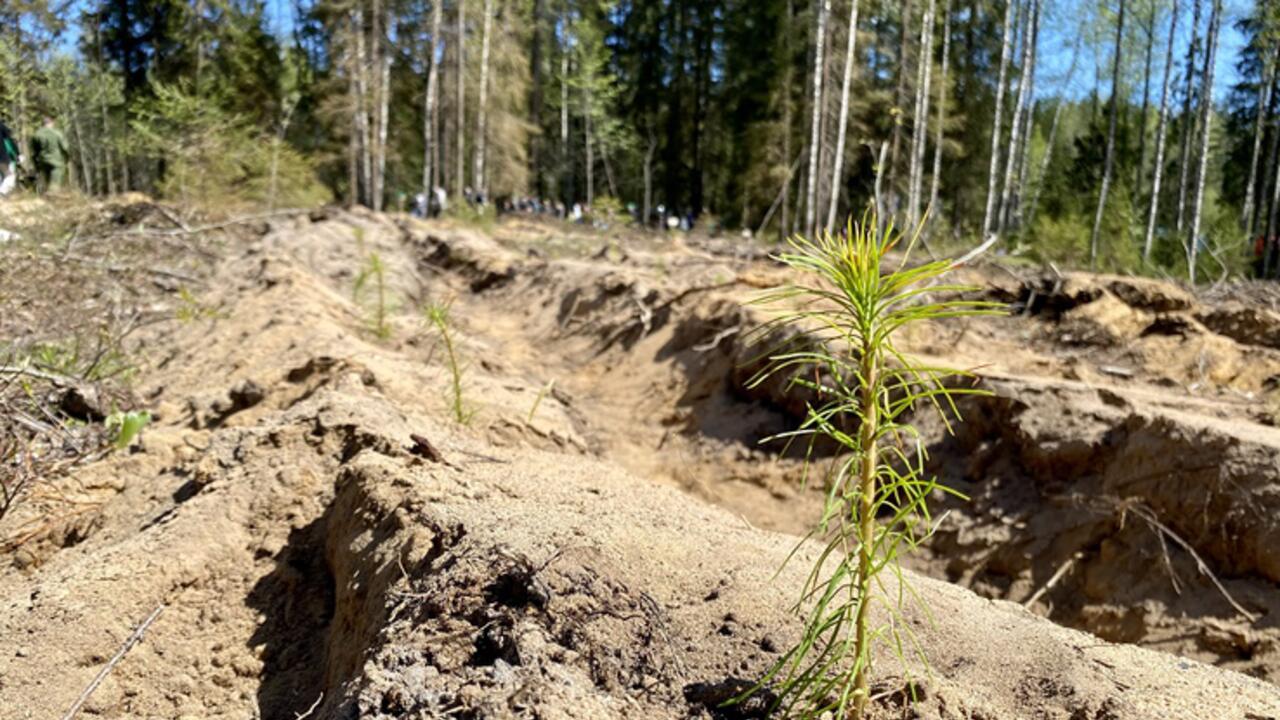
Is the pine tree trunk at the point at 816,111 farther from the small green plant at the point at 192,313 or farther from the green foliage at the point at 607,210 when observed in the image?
the small green plant at the point at 192,313

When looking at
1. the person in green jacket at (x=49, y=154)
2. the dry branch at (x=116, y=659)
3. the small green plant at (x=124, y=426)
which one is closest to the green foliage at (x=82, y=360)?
the small green plant at (x=124, y=426)

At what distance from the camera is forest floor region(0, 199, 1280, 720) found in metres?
1.80

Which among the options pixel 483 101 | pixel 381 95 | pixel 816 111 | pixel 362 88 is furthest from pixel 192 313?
pixel 483 101

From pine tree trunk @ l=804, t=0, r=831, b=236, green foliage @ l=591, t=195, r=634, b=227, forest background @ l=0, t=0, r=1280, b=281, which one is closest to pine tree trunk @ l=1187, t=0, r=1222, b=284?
forest background @ l=0, t=0, r=1280, b=281

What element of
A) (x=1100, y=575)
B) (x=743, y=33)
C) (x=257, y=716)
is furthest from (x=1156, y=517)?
(x=743, y=33)

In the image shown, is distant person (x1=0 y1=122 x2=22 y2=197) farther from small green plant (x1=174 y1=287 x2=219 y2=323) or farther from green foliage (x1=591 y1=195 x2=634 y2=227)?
green foliage (x1=591 y1=195 x2=634 y2=227)

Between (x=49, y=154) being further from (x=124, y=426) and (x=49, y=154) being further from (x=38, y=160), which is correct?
(x=124, y=426)

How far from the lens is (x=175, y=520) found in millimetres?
2672

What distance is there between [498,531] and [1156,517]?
3.80 metres

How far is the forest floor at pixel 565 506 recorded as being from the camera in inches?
71.0

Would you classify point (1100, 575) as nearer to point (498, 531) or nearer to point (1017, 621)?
point (1017, 621)

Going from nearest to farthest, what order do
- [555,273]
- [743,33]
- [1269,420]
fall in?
[1269,420], [555,273], [743,33]

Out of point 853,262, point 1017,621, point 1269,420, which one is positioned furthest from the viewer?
point 1269,420

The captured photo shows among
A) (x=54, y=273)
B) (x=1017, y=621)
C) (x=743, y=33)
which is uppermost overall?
(x=743, y=33)
